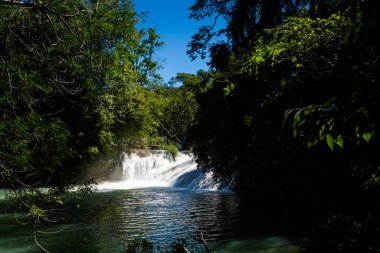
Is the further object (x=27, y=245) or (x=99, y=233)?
(x=99, y=233)

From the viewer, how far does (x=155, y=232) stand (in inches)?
447

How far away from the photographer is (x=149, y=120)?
29438mm

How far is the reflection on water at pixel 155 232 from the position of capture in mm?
9602

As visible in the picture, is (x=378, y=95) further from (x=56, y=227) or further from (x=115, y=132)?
(x=115, y=132)

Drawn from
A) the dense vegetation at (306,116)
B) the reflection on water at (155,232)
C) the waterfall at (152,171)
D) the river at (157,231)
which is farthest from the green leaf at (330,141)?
the waterfall at (152,171)

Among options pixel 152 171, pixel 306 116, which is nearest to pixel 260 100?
pixel 306 116

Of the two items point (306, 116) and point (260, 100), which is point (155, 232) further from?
point (306, 116)

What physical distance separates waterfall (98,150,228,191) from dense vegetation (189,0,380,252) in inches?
404

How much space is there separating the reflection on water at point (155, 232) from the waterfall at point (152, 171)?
12.2 meters

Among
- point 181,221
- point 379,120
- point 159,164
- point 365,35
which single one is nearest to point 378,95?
point 379,120

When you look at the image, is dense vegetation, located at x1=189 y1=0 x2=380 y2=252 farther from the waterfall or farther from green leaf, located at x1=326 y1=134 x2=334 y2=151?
the waterfall

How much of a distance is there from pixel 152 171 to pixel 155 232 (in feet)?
72.2

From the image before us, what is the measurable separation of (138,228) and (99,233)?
4.50ft

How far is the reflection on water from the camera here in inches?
378
